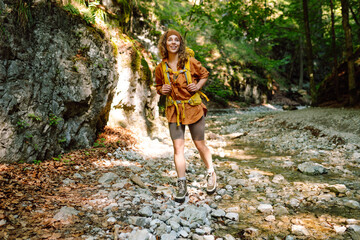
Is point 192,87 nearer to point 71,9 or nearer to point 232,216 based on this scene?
point 232,216

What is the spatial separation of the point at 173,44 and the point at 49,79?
2.81m

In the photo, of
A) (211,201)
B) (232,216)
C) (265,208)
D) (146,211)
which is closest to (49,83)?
(146,211)

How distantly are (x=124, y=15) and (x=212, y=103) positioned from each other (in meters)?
13.6

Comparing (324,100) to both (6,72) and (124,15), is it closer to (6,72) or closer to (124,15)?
(124,15)

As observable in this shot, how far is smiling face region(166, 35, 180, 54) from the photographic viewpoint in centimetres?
322

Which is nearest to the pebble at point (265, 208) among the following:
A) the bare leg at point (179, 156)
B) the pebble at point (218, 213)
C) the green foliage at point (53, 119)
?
the pebble at point (218, 213)

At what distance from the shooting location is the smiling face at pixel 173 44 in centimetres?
322

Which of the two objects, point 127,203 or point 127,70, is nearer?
point 127,203

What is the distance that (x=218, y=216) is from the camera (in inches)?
112

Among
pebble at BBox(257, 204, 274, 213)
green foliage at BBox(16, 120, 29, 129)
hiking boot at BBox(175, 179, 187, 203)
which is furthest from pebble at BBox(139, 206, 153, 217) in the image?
green foliage at BBox(16, 120, 29, 129)

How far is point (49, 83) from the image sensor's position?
4336 millimetres

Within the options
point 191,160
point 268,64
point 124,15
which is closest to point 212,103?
point 268,64

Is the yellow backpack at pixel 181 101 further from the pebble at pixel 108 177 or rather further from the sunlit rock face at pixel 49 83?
the sunlit rock face at pixel 49 83

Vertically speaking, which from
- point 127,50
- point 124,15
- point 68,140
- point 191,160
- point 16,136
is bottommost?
point 191,160
